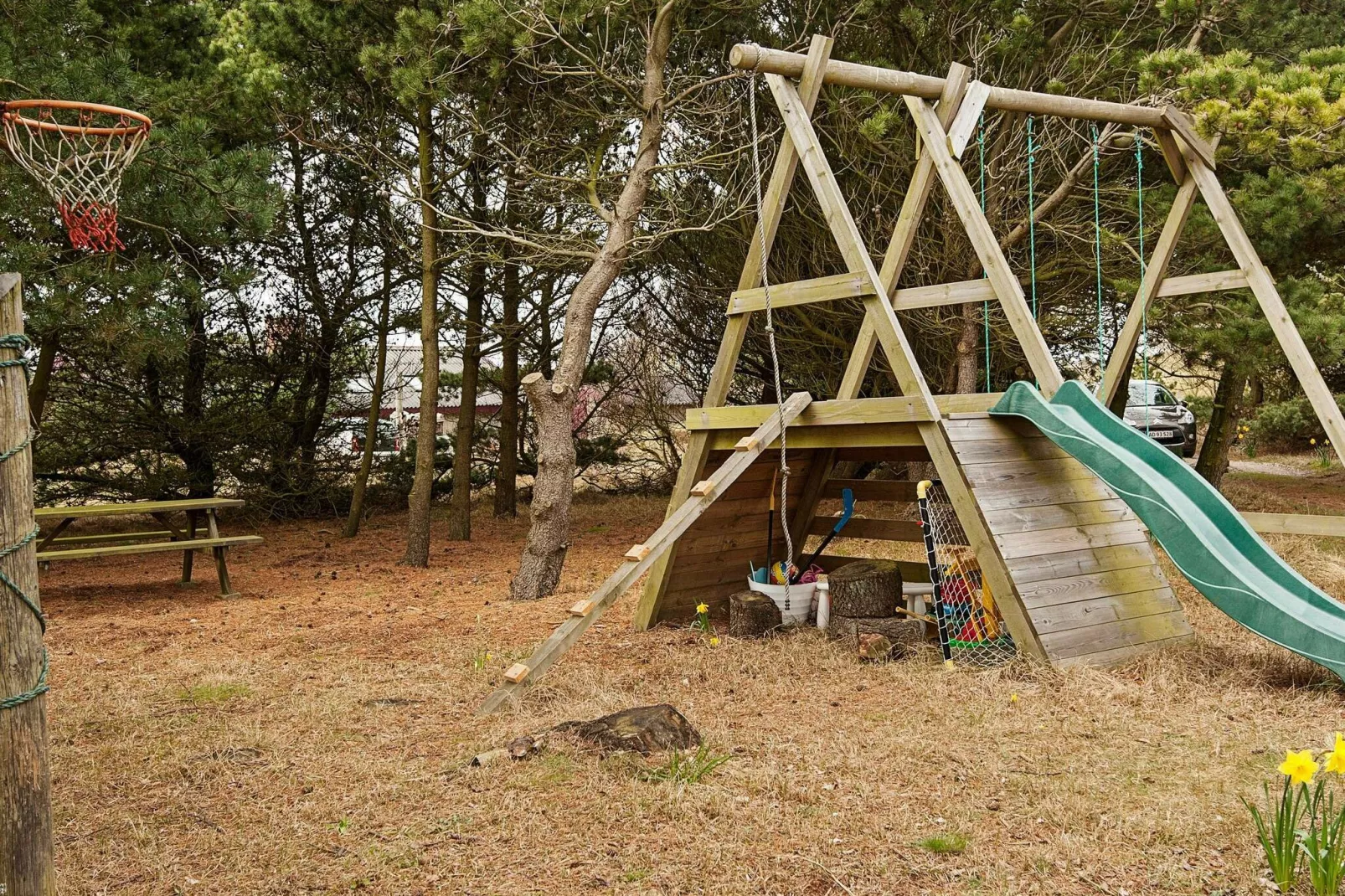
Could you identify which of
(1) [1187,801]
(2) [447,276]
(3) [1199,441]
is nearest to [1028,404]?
(1) [1187,801]

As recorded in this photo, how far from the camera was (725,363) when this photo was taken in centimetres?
631

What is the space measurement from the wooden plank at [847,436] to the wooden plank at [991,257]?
71 centimetres

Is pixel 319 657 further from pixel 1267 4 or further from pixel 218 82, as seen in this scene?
pixel 1267 4

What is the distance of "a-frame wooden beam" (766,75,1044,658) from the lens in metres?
5.11

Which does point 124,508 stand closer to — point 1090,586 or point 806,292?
point 806,292

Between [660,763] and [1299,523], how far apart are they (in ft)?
14.4

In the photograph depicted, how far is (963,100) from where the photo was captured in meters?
5.79

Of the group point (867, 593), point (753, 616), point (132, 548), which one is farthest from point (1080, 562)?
point (132, 548)

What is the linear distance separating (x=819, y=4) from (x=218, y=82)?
17.6 feet

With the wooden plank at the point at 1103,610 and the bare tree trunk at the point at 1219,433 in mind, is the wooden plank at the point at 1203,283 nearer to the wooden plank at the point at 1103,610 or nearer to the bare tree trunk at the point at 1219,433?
the wooden plank at the point at 1103,610

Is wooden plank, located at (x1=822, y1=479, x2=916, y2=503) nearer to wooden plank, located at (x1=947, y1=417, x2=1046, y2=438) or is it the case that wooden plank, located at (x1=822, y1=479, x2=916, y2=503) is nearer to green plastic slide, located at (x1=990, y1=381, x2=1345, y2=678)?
wooden plank, located at (x1=947, y1=417, x2=1046, y2=438)

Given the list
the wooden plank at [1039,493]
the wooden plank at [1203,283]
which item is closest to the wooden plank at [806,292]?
the wooden plank at [1039,493]

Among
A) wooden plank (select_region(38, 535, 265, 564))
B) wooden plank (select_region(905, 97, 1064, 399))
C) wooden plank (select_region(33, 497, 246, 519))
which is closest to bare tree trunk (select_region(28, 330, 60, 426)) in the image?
wooden plank (select_region(33, 497, 246, 519))

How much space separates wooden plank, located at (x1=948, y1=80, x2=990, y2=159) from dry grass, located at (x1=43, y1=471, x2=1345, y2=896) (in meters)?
2.75
